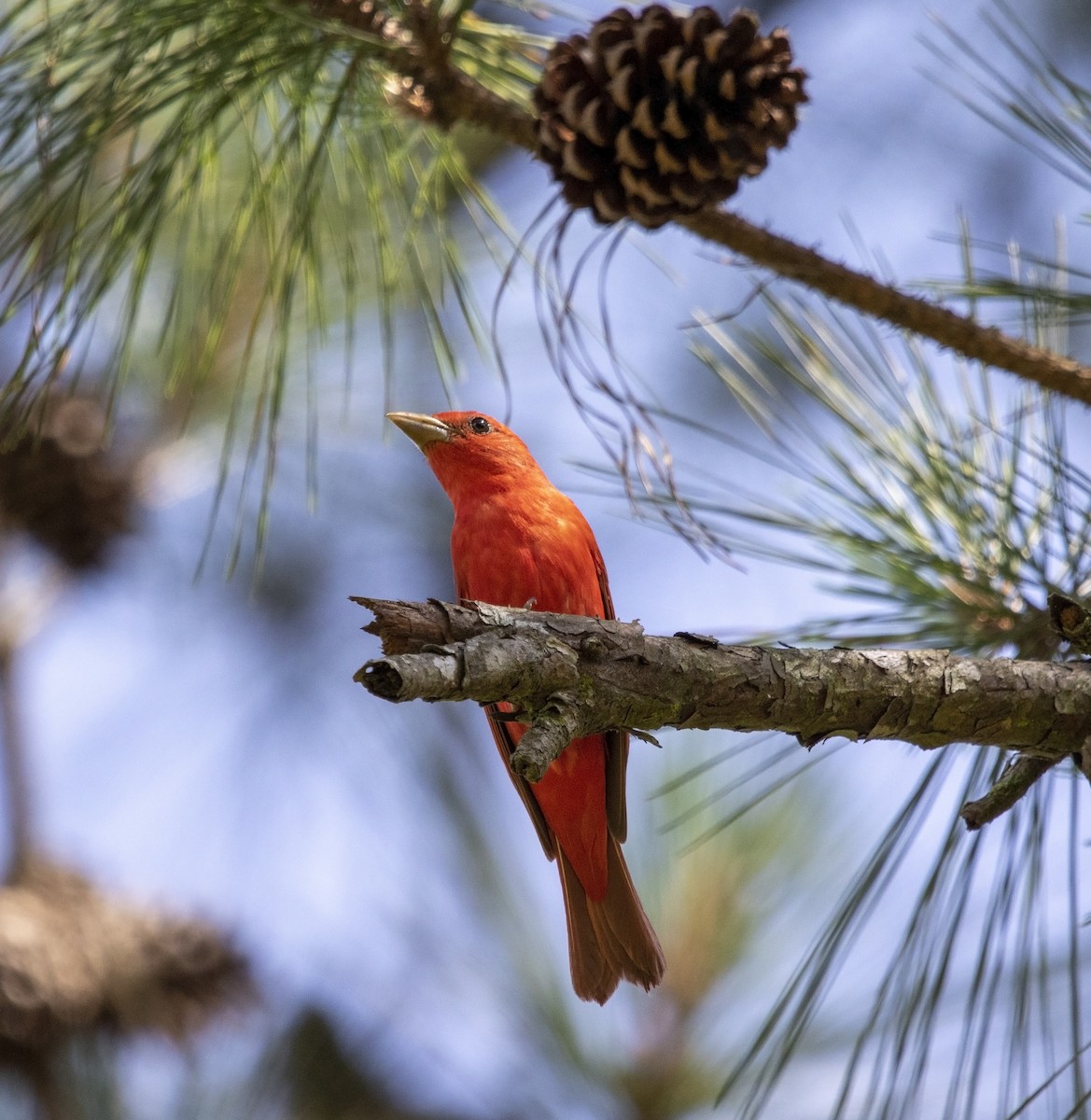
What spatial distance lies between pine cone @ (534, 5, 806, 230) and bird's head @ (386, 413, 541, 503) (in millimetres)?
1233

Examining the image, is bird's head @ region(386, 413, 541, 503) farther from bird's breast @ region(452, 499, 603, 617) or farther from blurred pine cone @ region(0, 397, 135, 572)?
blurred pine cone @ region(0, 397, 135, 572)

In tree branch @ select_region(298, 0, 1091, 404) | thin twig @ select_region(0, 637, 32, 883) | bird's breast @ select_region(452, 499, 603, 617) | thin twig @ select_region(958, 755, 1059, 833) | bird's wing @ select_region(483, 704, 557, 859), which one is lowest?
thin twig @ select_region(0, 637, 32, 883)

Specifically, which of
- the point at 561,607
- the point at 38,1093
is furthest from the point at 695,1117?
the point at 38,1093

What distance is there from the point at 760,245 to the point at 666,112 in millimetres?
264

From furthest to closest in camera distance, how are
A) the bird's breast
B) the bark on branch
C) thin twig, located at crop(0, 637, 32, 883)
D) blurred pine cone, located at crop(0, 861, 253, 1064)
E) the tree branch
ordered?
thin twig, located at crop(0, 637, 32, 883), blurred pine cone, located at crop(0, 861, 253, 1064), the bird's breast, the tree branch, the bark on branch

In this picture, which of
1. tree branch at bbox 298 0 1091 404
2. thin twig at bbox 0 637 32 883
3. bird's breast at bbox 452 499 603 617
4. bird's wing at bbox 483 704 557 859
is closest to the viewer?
tree branch at bbox 298 0 1091 404

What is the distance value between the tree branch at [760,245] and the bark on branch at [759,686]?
19.7 inches

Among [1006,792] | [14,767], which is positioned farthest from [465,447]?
[1006,792]

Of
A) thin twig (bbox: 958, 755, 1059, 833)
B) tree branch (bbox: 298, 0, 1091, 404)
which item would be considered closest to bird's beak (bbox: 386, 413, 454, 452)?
tree branch (bbox: 298, 0, 1091, 404)

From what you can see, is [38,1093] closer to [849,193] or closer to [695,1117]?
[695,1117]

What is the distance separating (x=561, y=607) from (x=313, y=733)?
2.23 metres

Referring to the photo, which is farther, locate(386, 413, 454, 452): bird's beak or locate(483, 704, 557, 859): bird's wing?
locate(386, 413, 454, 452): bird's beak

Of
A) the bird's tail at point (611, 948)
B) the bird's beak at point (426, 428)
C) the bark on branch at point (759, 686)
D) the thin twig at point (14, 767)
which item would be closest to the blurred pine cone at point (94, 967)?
the thin twig at point (14, 767)

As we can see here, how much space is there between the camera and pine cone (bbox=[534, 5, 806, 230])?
213 cm
